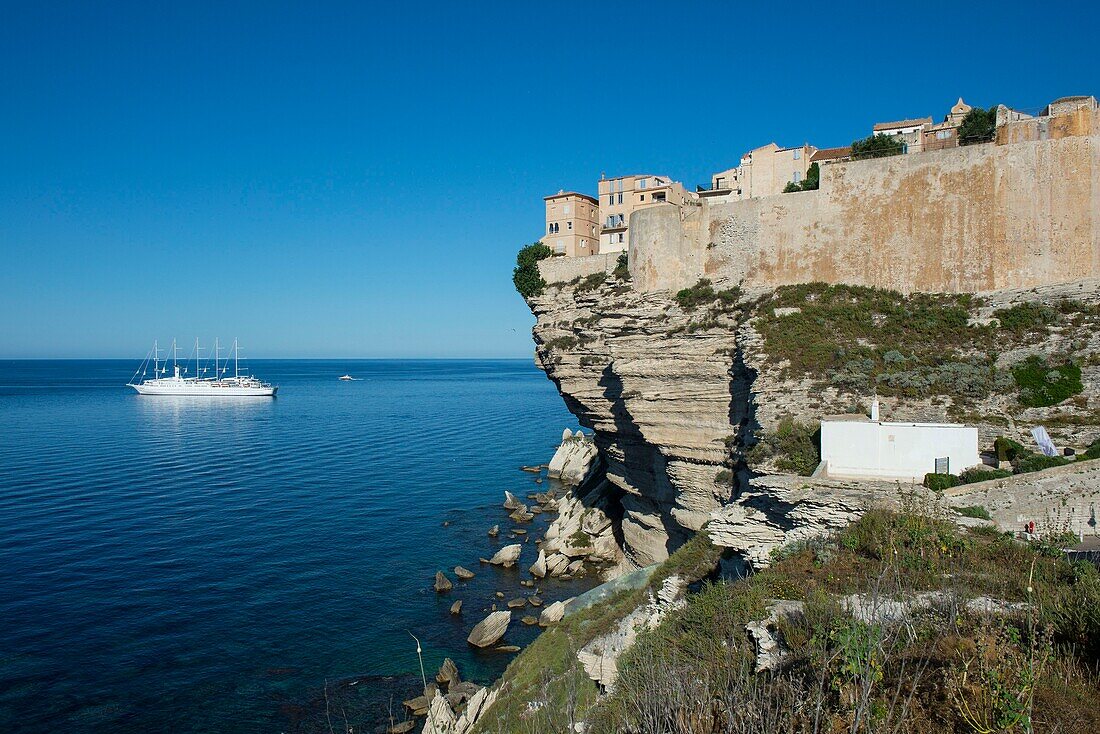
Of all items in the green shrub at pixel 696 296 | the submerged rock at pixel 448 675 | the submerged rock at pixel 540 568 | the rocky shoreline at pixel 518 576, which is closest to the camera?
the rocky shoreline at pixel 518 576

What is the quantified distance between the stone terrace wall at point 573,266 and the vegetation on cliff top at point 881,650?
18235 millimetres

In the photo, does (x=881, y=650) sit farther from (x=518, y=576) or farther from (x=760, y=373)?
(x=518, y=576)

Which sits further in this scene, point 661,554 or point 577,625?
point 661,554

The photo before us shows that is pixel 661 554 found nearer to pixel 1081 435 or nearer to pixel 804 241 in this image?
pixel 804 241

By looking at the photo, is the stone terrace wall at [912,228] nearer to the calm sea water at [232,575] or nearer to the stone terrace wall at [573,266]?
the stone terrace wall at [573,266]

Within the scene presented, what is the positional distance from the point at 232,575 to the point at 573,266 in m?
18.8

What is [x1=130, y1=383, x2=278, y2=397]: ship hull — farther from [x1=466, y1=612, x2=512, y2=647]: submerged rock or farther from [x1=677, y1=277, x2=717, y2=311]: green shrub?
[x1=677, y1=277, x2=717, y2=311]: green shrub

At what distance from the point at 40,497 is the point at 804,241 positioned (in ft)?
130

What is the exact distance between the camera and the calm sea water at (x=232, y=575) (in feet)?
62.3

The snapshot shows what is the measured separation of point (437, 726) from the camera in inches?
591

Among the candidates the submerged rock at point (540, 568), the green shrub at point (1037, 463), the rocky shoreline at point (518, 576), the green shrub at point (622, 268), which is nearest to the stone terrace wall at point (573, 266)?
the green shrub at point (622, 268)

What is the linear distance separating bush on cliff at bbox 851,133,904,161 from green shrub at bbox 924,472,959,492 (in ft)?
60.6

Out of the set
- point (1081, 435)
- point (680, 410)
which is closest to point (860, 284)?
point (680, 410)

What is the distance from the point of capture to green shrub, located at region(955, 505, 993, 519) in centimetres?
1165
